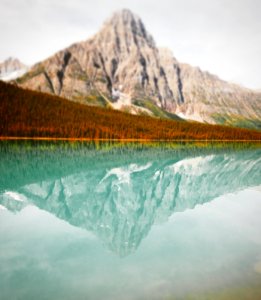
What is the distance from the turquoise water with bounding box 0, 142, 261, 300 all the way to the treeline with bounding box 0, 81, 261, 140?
101 meters

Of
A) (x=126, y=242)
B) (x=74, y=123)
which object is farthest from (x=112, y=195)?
(x=74, y=123)

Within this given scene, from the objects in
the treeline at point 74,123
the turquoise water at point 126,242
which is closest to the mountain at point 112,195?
the turquoise water at point 126,242

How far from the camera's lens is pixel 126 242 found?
1549 centimetres

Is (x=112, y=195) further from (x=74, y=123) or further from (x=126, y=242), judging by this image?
(x=74, y=123)

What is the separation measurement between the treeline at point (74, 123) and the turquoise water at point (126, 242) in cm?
10126

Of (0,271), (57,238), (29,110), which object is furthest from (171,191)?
(29,110)

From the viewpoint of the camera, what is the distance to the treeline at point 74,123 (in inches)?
5022

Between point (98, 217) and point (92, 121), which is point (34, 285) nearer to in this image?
point (98, 217)

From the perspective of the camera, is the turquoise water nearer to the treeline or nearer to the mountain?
the mountain

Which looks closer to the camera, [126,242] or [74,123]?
[126,242]

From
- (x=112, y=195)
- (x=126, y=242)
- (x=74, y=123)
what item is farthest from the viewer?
(x=74, y=123)

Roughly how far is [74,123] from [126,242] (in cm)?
13488

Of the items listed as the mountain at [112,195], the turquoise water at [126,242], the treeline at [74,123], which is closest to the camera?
the turquoise water at [126,242]

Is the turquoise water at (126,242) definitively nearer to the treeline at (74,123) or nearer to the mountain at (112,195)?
the mountain at (112,195)
